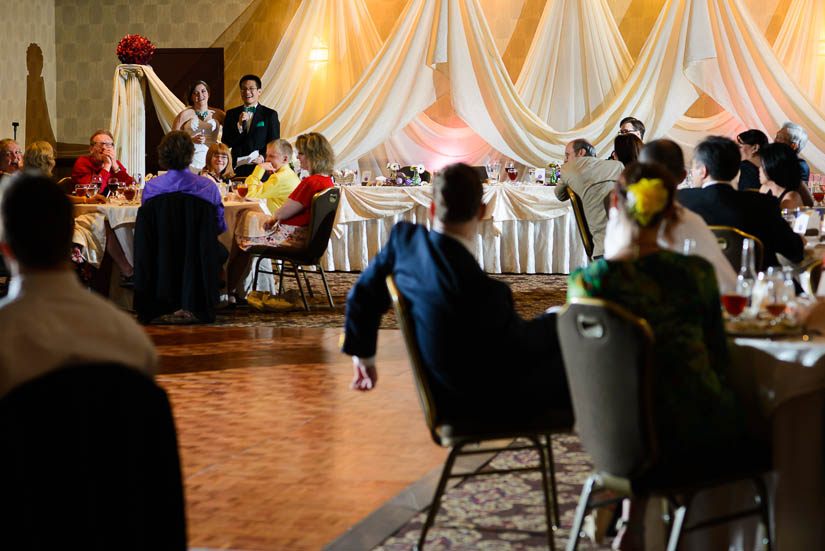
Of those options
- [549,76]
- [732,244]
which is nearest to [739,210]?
[732,244]

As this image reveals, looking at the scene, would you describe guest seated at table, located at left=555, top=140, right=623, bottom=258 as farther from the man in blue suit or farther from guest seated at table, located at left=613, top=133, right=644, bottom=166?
the man in blue suit

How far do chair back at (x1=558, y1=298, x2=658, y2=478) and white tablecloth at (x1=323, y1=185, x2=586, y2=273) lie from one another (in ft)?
22.3

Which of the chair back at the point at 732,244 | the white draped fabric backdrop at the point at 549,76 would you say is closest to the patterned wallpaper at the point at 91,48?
the white draped fabric backdrop at the point at 549,76

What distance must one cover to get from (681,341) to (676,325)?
0.12 feet

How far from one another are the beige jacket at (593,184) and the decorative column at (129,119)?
3.77 m

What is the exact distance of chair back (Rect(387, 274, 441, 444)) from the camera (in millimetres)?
2678

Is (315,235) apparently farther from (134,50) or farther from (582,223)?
(134,50)

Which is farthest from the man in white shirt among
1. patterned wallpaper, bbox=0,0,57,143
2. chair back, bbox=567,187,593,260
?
patterned wallpaper, bbox=0,0,57,143

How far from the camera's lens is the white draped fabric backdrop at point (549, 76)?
997cm

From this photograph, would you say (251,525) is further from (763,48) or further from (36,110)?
(36,110)

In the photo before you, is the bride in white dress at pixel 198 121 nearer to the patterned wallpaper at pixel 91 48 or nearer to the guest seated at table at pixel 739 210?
the patterned wallpaper at pixel 91 48

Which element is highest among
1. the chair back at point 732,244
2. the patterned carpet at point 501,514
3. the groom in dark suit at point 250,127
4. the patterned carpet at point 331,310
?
the groom in dark suit at point 250,127

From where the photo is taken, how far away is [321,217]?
7.11 metres

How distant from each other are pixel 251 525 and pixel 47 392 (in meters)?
1.77
